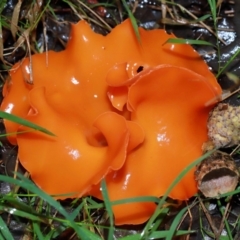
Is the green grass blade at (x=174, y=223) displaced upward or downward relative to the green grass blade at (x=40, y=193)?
downward

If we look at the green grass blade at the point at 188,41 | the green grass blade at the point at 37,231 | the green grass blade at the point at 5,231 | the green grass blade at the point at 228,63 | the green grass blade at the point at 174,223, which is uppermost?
the green grass blade at the point at 188,41

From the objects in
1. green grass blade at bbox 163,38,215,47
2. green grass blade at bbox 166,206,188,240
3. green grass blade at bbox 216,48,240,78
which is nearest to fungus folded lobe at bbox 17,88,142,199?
green grass blade at bbox 166,206,188,240

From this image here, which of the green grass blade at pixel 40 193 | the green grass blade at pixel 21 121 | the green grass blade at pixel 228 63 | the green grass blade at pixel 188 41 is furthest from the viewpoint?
the green grass blade at pixel 228 63

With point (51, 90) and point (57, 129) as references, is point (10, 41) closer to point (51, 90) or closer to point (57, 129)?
point (51, 90)

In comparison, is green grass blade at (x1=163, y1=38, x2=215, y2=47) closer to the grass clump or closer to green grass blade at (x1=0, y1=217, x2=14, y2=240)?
the grass clump

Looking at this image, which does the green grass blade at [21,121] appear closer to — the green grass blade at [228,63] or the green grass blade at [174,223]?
the green grass blade at [174,223]

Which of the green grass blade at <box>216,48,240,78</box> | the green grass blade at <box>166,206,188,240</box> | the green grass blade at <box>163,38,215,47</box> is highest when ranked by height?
the green grass blade at <box>163,38,215,47</box>

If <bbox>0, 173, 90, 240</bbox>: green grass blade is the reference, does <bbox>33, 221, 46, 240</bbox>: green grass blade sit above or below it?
below

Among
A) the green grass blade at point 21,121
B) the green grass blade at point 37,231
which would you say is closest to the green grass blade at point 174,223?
the green grass blade at point 37,231

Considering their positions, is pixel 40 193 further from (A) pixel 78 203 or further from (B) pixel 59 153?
(A) pixel 78 203

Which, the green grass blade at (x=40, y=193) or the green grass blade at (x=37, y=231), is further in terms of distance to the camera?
the green grass blade at (x=37, y=231)
